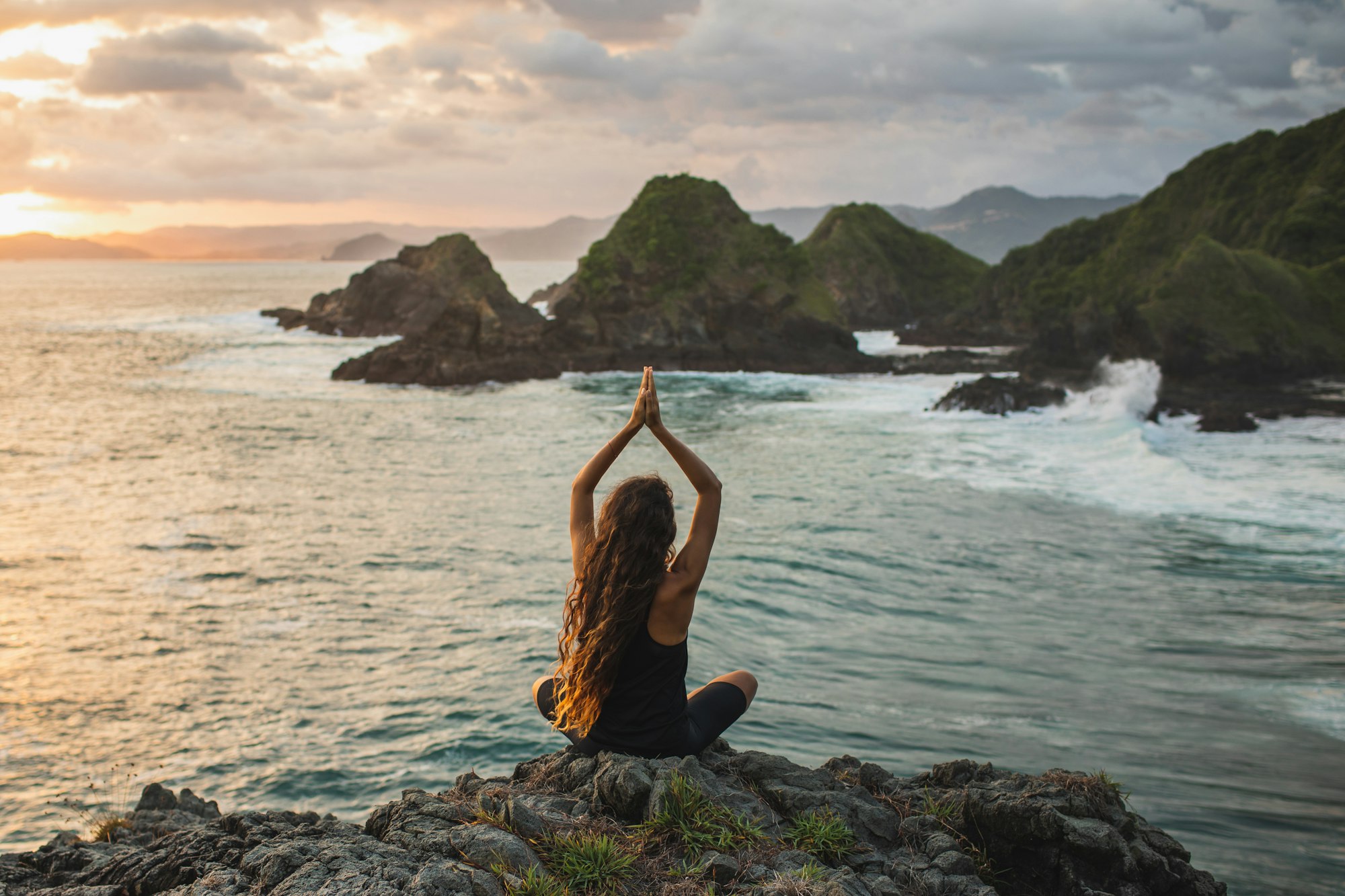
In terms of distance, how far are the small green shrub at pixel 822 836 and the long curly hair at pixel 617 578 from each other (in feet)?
4.00

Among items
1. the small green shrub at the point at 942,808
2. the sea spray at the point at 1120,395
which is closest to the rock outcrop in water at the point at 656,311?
the sea spray at the point at 1120,395

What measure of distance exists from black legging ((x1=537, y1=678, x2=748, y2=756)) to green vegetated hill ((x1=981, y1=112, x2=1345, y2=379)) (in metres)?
39.5

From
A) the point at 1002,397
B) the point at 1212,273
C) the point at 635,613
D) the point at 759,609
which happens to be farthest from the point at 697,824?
the point at 1212,273

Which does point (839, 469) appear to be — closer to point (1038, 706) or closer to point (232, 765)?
point (1038, 706)

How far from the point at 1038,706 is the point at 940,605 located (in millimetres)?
3720

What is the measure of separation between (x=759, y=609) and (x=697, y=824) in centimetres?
1029

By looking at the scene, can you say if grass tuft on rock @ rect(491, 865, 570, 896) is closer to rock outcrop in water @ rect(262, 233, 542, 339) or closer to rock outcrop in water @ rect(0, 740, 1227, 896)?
rock outcrop in water @ rect(0, 740, 1227, 896)

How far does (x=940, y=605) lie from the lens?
14.2 m

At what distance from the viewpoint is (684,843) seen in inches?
167

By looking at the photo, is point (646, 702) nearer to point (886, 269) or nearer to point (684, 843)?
point (684, 843)

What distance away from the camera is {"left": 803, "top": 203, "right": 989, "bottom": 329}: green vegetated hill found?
81.5 metres

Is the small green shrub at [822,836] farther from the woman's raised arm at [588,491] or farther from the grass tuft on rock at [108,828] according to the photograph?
the grass tuft on rock at [108,828]

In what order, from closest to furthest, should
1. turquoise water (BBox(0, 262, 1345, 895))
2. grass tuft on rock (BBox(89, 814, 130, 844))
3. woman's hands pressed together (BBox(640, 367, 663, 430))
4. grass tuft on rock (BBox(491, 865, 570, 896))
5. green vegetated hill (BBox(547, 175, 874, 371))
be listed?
grass tuft on rock (BBox(491, 865, 570, 896)) → woman's hands pressed together (BBox(640, 367, 663, 430)) → grass tuft on rock (BBox(89, 814, 130, 844)) → turquoise water (BBox(0, 262, 1345, 895)) → green vegetated hill (BBox(547, 175, 874, 371))

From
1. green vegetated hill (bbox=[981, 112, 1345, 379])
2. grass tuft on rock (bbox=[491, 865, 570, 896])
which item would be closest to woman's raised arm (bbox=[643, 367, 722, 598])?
grass tuft on rock (bbox=[491, 865, 570, 896])
